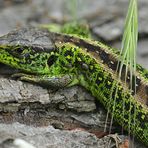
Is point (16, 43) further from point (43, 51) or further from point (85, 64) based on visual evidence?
point (85, 64)

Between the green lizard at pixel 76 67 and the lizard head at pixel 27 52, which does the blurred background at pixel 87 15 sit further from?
the lizard head at pixel 27 52

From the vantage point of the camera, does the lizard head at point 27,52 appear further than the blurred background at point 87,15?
No

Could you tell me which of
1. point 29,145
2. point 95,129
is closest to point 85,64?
point 95,129

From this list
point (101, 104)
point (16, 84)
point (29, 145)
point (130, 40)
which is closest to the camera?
point (130, 40)

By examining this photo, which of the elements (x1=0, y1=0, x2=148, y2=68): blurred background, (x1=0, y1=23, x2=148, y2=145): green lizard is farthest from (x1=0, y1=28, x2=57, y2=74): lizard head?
(x1=0, y1=0, x2=148, y2=68): blurred background

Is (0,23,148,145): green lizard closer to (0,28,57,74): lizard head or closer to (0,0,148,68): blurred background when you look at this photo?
(0,28,57,74): lizard head

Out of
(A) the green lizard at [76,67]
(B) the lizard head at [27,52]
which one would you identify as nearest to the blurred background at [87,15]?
(A) the green lizard at [76,67]

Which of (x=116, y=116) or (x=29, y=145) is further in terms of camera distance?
(x=116, y=116)
